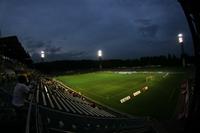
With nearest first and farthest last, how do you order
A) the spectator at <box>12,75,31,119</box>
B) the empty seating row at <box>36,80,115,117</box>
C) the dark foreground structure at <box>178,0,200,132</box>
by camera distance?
the dark foreground structure at <box>178,0,200,132</box>
the spectator at <box>12,75,31,119</box>
the empty seating row at <box>36,80,115,117</box>

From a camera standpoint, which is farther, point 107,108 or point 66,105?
point 107,108

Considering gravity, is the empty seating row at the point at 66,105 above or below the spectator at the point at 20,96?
below

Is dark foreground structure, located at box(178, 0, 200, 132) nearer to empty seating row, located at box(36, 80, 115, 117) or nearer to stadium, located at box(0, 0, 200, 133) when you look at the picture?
stadium, located at box(0, 0, 200, 133)

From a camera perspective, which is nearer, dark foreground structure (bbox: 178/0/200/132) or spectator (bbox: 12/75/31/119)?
dark foreground structure (bbox: 178/0/200/132)

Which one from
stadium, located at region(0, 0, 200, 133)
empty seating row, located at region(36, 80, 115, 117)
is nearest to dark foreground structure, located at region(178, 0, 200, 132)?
stadium, located at region(0, 0, 200, 133)

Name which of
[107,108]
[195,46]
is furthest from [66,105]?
[195,46]

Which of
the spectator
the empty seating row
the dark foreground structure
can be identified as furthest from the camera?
the empty seating row

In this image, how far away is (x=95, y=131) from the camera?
49.8 feet

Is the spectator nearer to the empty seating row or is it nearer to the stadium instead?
the stadium

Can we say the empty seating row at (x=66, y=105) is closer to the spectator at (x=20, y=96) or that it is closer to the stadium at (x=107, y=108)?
the stadium at (x=107, y=108)

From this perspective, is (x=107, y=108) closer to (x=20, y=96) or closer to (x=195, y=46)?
(x=20, y=96)

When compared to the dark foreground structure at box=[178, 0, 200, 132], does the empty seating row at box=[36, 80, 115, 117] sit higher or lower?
lower

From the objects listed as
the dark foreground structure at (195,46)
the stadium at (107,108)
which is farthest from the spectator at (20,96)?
the dark foreground structure at (195,46)

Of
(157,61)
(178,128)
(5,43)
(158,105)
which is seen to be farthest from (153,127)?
(157,61)
